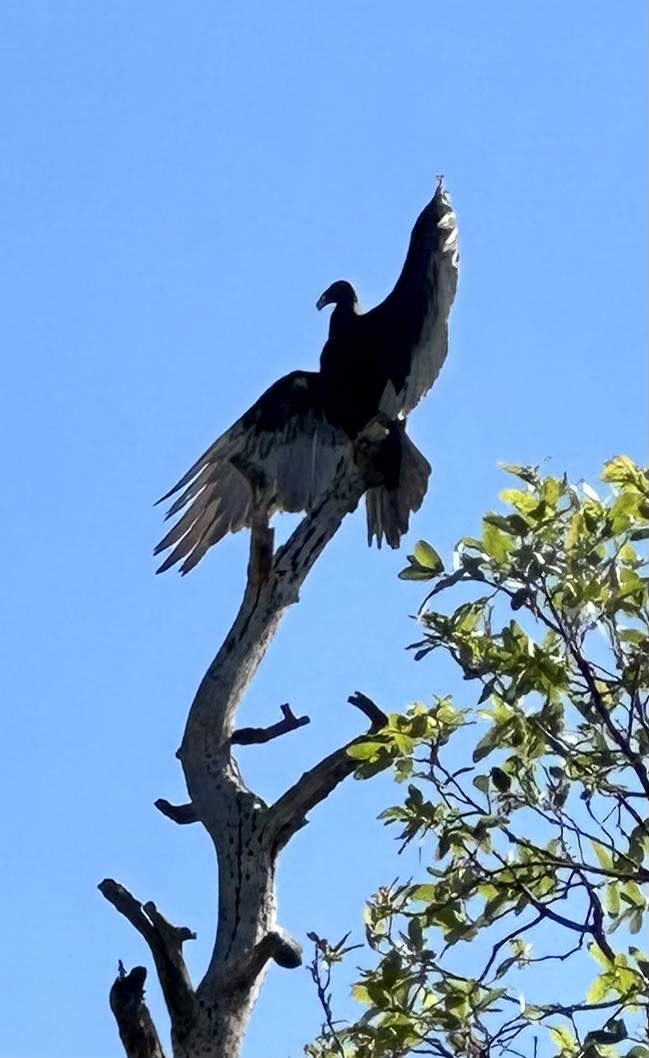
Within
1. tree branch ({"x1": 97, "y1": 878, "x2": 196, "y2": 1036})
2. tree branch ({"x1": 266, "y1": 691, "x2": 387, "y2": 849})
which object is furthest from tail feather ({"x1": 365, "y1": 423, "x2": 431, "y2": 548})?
tree branch ({"x1": 97, "y1": 878, "x2": 196, "y2": 1036})

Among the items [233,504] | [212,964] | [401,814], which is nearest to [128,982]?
[212,964]

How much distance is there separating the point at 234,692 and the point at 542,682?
1374 millimetres

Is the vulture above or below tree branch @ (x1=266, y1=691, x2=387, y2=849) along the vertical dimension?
above

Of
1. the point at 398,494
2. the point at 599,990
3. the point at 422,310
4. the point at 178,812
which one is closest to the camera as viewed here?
the point at 599,990

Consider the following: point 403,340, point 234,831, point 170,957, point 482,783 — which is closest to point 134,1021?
point 170,957

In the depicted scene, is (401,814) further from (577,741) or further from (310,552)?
(310,552)

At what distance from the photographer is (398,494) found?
6512 millimetres

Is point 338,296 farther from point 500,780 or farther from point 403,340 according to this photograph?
point 500,780

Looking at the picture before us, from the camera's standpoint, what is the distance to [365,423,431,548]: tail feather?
6.41 m

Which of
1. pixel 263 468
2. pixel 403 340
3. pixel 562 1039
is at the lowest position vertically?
pixel 562 1039

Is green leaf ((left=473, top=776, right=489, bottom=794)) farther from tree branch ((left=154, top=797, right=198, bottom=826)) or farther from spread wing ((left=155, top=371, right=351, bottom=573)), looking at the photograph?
spread wing ((left=155, top=371, right=351, bottom=573))

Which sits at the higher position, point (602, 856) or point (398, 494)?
point (398, 494)

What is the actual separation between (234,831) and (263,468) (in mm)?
2467

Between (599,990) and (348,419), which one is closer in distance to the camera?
(599,990)
